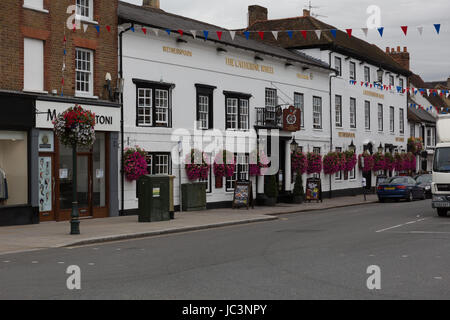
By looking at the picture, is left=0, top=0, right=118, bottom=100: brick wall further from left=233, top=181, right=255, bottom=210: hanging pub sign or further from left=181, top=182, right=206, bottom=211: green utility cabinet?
left=233, top=181, right=255, bottom=210: hanging pub sign

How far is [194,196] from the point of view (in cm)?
2520

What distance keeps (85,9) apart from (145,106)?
4.29m

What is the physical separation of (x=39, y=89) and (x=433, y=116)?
48.3 meters

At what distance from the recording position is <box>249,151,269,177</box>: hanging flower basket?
1152 inches

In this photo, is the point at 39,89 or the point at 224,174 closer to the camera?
the point at 39,89

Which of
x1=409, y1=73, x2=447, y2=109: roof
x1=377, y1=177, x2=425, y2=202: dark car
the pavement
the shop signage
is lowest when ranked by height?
the pavement

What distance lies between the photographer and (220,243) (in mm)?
14359

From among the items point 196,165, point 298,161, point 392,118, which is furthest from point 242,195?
point 392,118

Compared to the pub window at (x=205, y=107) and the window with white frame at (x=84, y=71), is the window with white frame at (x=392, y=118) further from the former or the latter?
the window with white frame at (x=84, y=71)

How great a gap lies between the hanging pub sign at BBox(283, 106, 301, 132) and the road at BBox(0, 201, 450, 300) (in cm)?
1428

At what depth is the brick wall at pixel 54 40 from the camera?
18.8m

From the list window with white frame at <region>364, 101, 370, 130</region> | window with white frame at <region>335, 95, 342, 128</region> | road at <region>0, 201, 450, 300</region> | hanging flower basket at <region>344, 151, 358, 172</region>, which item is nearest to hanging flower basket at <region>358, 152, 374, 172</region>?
hanging flower basket at <region>344, 151, 358, 172</region>
